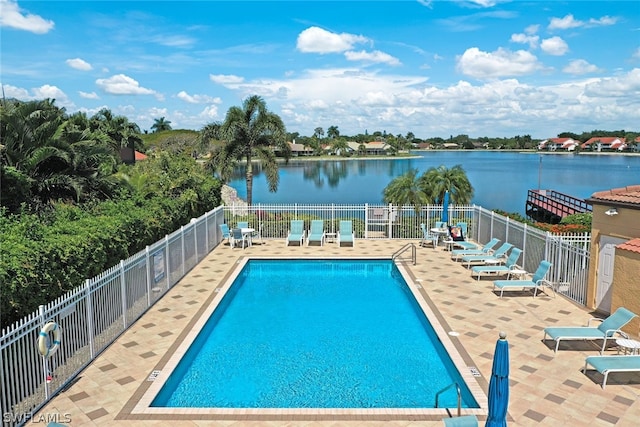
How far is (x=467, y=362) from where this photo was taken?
323 inches

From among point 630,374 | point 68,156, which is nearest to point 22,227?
point 68,156

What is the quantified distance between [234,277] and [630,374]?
385 inches

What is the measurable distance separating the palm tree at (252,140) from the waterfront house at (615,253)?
645 inches

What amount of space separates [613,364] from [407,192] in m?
15.6

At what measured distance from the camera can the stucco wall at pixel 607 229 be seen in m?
9.86

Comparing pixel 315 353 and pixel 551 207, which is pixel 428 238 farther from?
pixel 551 207

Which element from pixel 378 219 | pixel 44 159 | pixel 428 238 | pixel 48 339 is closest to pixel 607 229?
pixel 428 238

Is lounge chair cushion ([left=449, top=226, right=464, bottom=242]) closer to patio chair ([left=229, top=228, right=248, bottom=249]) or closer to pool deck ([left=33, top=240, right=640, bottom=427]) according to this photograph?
pool deck ([left=33, top=240, right=640, bottom=427])

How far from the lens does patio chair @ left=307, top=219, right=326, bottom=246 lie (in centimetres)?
1889

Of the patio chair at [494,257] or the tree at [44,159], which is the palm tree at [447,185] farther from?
the tree at [44,159]

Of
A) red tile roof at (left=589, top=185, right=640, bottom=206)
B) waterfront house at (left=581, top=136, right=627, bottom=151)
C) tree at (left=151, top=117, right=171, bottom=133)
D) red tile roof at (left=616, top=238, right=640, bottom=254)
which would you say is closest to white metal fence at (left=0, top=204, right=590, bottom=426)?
red tile roof at (left=589, top=185, right=640, bottom=206)

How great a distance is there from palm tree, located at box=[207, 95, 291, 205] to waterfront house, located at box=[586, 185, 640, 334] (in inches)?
645

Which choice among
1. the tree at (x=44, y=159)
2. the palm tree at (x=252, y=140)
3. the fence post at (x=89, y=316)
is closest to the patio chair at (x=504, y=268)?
the fence post at (x=89, y=316)

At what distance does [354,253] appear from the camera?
57.1 feet
